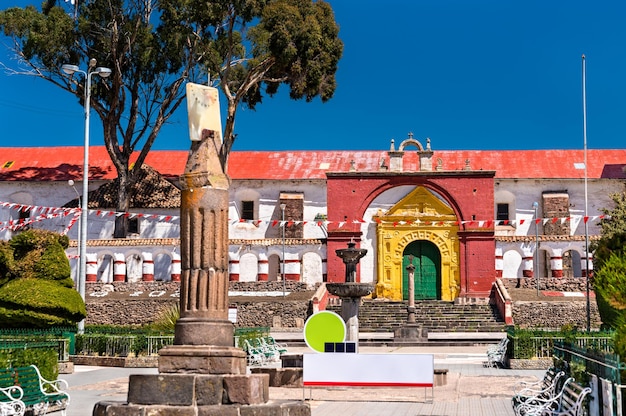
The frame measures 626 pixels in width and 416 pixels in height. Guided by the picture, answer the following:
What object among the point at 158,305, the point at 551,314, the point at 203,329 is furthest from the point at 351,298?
the point at 158,305

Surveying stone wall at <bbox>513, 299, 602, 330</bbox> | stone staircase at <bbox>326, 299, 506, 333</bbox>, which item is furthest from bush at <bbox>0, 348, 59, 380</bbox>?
stone wall at <bbox>513, 299, 602, 330</bbox>

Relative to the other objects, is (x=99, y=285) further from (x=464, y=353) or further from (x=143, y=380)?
(x=143, y=380)

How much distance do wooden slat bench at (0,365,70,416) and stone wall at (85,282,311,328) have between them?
22.2m

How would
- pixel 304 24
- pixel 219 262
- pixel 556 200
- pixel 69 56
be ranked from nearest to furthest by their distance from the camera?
pixel 219 262 → pixel 304 24 → pixel 69 56 → pixel 556 200

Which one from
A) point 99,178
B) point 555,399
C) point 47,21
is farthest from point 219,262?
point 99,178

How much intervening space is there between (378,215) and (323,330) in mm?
26984

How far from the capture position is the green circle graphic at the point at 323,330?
15.1 meters

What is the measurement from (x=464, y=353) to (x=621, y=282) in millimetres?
17322

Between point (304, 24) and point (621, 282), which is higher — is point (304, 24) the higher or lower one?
the higher one

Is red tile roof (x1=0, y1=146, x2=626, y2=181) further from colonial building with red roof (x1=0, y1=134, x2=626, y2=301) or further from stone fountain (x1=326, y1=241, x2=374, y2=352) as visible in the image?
stone fountain (x1=326, y1=241, x2=374, y2=352)

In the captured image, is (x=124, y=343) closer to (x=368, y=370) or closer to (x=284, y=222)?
(x=368, y=370)

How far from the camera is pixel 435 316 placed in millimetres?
35500

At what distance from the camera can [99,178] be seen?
45844 mm

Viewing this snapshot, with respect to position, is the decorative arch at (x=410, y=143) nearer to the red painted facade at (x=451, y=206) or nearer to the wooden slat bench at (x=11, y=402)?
the red painted facade at (x=451, y=206)
